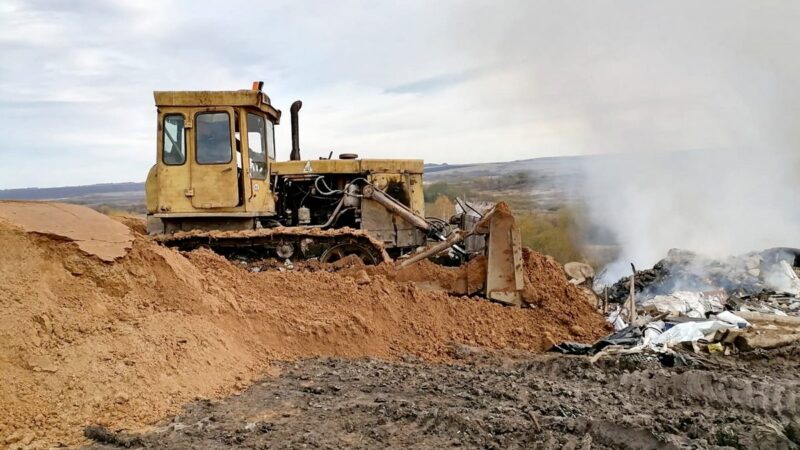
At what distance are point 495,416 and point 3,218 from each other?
14.7 ft

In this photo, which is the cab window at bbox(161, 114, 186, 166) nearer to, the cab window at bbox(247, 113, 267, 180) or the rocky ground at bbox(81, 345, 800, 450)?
the cab window at bbox(247, 113, 267, 180)

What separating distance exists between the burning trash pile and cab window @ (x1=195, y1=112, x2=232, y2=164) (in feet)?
18.5

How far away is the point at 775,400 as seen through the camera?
6.05m

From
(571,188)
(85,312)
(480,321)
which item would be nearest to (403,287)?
(480,321)

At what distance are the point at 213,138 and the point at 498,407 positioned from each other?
674cm

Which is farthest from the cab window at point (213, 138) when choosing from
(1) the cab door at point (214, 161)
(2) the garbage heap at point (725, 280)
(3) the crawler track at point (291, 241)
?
(2) the garbage heap at point (725, 280)

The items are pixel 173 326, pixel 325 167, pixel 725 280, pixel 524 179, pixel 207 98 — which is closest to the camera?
pixel 173 326

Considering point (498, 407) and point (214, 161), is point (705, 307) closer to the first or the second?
point (498, 407)

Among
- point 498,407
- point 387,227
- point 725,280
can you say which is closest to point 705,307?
point 725,280

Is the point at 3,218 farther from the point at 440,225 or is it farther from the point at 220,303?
the point at 440,225

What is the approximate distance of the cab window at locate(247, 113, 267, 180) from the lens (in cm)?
1069

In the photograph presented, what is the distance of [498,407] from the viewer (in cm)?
534

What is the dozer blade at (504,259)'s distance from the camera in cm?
862

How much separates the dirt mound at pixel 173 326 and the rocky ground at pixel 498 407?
1.05 ft
